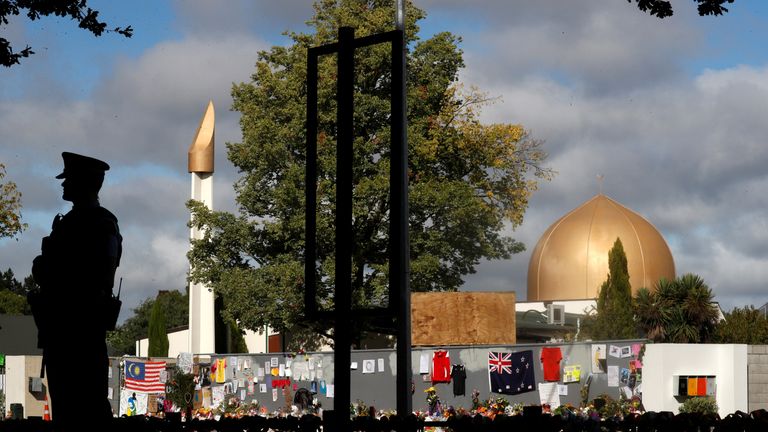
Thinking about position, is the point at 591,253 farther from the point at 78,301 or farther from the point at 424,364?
the point at 78,301

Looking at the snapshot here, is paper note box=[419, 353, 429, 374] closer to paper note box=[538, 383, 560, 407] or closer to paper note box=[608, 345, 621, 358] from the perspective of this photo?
paper note box=[538, 383, 560, 407]

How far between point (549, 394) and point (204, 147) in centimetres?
3519

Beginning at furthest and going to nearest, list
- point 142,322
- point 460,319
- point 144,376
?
1. point 142,322
2. point 144,376
3. point 460,319

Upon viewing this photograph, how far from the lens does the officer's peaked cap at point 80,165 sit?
606cm

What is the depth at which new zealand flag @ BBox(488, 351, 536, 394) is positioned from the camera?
81.8 ft

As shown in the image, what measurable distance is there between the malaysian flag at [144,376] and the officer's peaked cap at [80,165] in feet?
88.8

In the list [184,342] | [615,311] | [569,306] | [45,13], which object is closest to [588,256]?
[569,306]

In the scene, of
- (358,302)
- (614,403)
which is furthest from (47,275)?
(358,302)

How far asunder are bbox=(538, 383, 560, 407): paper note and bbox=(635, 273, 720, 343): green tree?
16.8 meters

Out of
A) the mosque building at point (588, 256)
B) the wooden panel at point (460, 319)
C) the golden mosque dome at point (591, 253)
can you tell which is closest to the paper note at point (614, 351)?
the wooden panel at point (460, 319)

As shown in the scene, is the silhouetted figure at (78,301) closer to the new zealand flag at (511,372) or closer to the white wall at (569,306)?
the new zealand flag at (511,372)

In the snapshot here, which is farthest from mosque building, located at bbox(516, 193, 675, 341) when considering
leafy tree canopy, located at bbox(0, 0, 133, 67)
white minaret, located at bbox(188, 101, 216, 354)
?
leafy tree canopy, located at bbox(0, 0, 133, 67)

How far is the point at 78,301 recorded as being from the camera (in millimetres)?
5918

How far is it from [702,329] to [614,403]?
18921 mm
